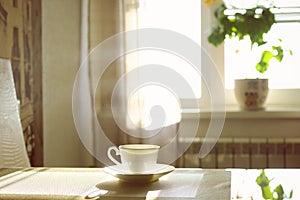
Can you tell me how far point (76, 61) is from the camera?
2443 millimetres

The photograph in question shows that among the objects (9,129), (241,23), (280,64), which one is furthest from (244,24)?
(280,64)

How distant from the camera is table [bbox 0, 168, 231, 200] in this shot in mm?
903

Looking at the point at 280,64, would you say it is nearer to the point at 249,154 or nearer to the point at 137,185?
the point at 249,154

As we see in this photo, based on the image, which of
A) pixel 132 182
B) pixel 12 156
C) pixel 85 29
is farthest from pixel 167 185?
pixel 85 29

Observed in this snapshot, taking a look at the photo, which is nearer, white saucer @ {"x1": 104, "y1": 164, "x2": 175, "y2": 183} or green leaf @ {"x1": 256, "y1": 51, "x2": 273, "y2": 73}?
white saucer @ {"x1": 104, "y1": 164, "x2": 175, "y2": 183}

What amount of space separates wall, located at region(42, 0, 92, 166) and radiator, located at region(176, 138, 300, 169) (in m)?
0.54

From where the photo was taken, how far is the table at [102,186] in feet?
2.96

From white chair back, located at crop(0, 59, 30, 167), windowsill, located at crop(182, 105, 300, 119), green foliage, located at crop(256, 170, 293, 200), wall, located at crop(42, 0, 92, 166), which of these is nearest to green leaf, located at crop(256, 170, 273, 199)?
green foliage, located at crop(256, 170, 293, 200)

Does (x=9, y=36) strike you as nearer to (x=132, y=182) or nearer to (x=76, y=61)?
(x=76, y=61)

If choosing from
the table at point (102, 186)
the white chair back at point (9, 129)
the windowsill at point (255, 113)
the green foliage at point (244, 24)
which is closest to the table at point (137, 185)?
the table at point (102, 186)

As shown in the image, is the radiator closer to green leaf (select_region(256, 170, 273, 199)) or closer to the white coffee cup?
green leaf (select_region(256, 170, 273, 199))

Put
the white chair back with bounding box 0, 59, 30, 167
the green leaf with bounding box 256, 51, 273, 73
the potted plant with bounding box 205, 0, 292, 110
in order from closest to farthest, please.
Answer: the potted plant with bounding box 205, 0, 292, 110 → the green leaf with bounding box 256, 51, 273, 73 → the white chair back with bounding box 0, 59, 30, 167

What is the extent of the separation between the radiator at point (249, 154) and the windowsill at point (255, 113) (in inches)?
4.5

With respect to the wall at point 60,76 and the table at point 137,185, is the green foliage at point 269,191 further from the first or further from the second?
the wall at point 60,76
